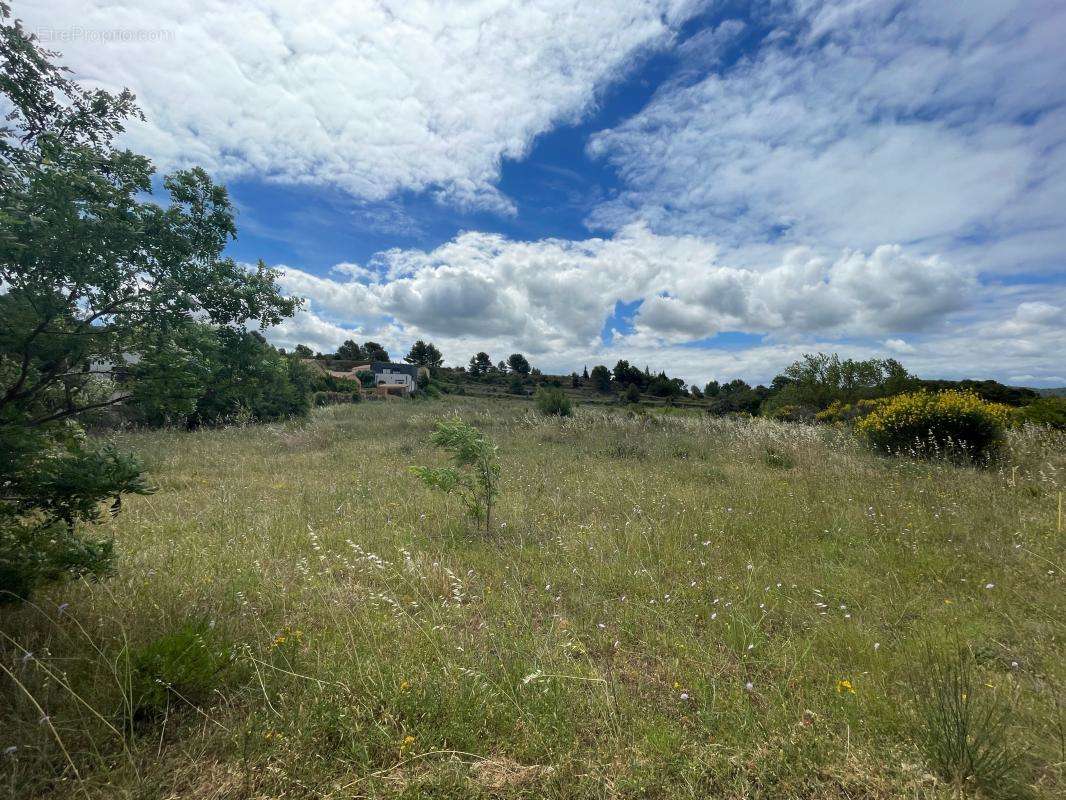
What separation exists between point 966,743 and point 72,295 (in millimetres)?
5317

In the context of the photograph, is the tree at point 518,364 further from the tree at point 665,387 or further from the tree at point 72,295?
the tree at point 72,295

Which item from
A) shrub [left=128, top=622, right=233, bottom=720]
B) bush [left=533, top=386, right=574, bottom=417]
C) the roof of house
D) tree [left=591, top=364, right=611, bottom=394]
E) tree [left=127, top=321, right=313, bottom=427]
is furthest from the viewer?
the roof of house

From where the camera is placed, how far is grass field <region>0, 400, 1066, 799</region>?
2014 millimetres

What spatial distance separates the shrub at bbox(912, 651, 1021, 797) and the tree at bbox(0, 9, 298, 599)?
4.57 meters

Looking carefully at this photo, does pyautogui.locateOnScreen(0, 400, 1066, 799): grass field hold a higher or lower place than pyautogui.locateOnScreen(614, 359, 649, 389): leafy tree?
lower

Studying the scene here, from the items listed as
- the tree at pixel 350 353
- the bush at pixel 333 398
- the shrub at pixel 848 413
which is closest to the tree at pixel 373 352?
the tree at pixel 350 353

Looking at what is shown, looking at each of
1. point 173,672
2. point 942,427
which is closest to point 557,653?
point 173,672

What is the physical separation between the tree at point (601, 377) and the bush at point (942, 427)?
47.1 m

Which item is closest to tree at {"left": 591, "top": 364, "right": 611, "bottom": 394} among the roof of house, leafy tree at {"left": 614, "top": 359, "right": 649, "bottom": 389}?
leafy tree at {"left": 614, "top": 359, "right": 649, "bottom": 389}

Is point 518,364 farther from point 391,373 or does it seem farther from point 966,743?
point 966,743

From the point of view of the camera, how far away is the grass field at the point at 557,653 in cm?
201

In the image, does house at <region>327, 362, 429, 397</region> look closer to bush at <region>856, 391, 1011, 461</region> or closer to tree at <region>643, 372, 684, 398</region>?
tree at <region>643, 372, 684, 398</region>

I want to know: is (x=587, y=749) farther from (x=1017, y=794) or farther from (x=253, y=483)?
(x=253, y=483)

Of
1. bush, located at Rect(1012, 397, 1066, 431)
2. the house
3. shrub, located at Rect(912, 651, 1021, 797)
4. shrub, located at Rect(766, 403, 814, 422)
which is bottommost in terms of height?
shrub, located at Rect(912, 651, 1021, 797)
